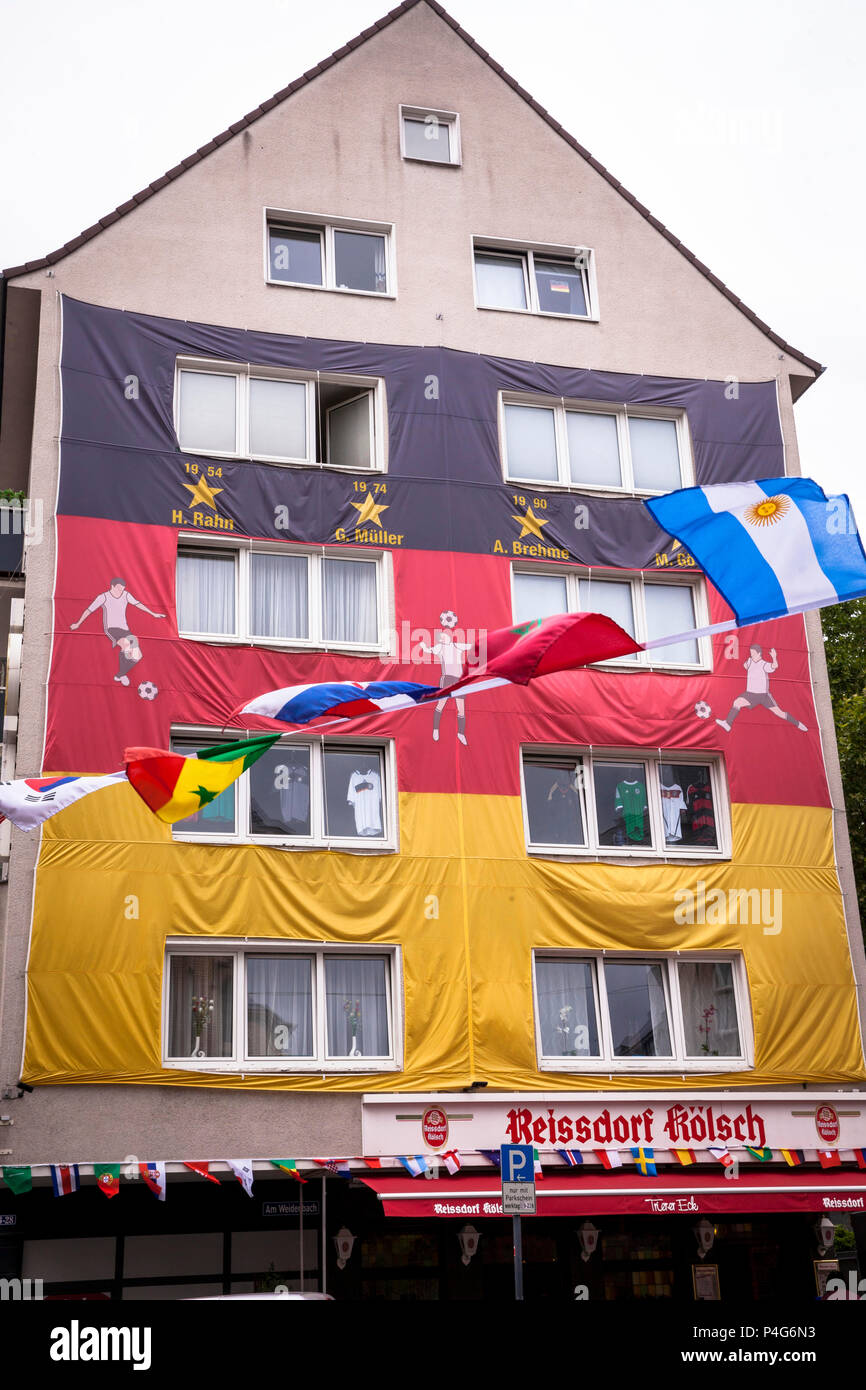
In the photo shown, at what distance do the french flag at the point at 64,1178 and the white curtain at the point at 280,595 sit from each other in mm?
8114

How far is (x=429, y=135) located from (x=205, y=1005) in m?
15.7

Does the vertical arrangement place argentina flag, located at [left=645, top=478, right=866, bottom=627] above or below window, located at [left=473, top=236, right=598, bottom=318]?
below

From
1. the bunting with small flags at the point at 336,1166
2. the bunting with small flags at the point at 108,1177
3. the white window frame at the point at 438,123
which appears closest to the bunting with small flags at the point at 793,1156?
the bunting with small flags at the point at 336,1166

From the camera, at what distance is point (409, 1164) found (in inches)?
769

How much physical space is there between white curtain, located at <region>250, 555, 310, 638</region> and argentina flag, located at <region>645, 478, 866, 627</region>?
10215 millimetres

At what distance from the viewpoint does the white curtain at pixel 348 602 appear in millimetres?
22891

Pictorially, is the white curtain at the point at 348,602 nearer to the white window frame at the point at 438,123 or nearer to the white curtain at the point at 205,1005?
the white curtain at the point at 205,1005

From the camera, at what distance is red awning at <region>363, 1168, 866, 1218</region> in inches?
748

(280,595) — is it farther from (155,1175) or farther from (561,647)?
(561,647)

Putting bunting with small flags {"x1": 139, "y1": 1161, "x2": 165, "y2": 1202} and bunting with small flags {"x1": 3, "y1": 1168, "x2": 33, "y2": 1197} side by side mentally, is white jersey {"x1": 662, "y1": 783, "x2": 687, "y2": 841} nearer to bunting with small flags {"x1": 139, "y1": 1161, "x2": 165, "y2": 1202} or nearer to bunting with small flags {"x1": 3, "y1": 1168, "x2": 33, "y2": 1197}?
bunting with small flags {"x1": 139, "y1": 1161, "x2": 165, "y2": 1202}

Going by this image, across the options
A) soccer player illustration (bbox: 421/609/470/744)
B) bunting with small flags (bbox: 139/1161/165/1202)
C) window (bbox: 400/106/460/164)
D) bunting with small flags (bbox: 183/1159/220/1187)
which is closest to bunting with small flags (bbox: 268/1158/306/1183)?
bunting with small flags (bbox: 183/1159/220/1187)
